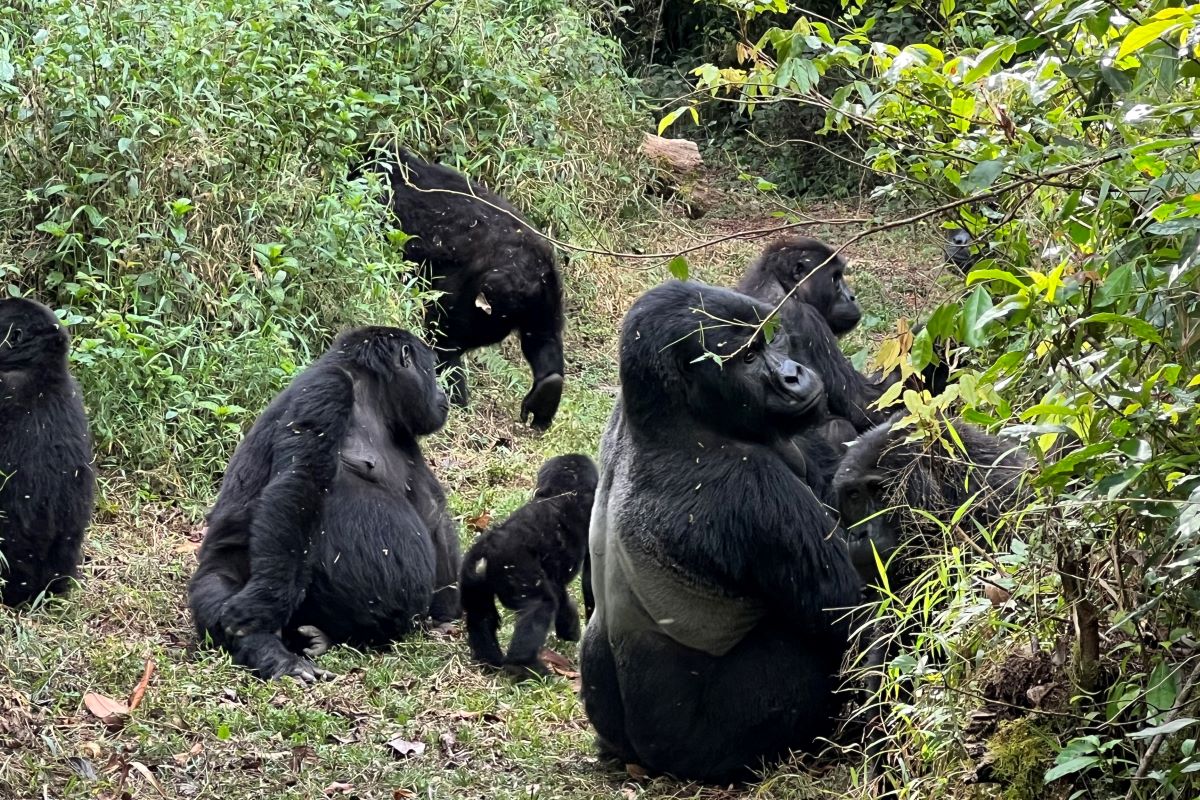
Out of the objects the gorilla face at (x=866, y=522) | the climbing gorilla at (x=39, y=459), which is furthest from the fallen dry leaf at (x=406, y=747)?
the climbing gorilla at (x=39, y=459)

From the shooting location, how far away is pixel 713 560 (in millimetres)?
4332

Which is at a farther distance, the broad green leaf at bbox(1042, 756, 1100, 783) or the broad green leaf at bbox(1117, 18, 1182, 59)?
the broad green leaf at bbox(1042, 756, 1100, 783)

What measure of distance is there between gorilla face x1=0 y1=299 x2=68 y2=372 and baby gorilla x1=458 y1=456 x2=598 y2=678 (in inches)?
70.7

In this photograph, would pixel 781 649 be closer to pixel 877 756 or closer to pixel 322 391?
pixel 877 756

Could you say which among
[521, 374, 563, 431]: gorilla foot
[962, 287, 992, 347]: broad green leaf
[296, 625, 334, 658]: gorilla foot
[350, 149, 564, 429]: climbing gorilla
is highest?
[962, 287, 992, 347]: broad green leaf

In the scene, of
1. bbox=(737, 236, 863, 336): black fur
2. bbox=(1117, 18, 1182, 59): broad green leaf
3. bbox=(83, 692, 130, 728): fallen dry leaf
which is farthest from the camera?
bbox=(737, 236, 863, 336): black fur

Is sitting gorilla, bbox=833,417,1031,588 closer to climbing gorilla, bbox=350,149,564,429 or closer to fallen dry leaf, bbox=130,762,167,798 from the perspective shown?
fallen dry leaf, bbox=130,762,167,798

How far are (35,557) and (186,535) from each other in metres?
1.05

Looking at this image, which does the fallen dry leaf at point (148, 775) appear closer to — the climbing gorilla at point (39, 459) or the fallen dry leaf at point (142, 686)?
the fallen dry leaf at point (142, 686)

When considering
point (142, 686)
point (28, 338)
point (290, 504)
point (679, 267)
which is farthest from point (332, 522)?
point (679, 267)

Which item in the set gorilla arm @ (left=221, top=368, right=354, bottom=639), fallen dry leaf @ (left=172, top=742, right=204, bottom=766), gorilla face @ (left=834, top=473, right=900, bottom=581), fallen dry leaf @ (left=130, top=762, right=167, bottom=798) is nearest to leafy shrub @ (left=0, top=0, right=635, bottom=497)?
gorilla arm @ (left=221, top=368, right=354, bottom=639)

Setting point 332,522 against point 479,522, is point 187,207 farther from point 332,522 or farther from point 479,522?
point 332,522

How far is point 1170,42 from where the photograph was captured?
2.90m

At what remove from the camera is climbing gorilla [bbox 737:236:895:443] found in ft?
22.6
